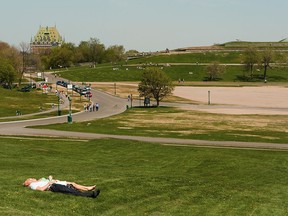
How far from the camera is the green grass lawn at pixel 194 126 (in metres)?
49.1

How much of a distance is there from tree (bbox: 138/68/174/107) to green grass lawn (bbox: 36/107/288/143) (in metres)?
14.2

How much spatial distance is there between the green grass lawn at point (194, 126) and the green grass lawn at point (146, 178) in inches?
391

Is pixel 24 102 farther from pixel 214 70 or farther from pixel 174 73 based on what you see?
pixel 174 73

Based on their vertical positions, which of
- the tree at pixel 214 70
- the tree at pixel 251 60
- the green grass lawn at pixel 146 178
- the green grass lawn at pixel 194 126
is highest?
the tree at pixel 251 60

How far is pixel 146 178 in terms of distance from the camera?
23.6 m

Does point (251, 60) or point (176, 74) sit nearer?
point (251, 60)

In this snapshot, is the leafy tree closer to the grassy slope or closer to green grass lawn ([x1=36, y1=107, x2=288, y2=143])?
green grass lawn ([x1=36, y1=107, x2=288, y2=143])

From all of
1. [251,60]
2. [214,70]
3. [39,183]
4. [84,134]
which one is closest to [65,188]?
[39,183]

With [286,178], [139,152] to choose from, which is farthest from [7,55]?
[286,178]

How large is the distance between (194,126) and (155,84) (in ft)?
109

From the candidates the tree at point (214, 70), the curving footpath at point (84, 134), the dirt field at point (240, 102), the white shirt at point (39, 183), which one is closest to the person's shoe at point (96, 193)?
the white shirt at point (39, 183)

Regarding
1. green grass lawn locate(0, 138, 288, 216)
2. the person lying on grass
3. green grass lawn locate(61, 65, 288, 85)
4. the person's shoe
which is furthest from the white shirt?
green grass lawn locate(61, 65, 288, 85)

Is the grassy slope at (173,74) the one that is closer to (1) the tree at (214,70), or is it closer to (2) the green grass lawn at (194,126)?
(1) the tree at (214,70)

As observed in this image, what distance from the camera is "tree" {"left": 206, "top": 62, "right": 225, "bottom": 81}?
6678 inches
